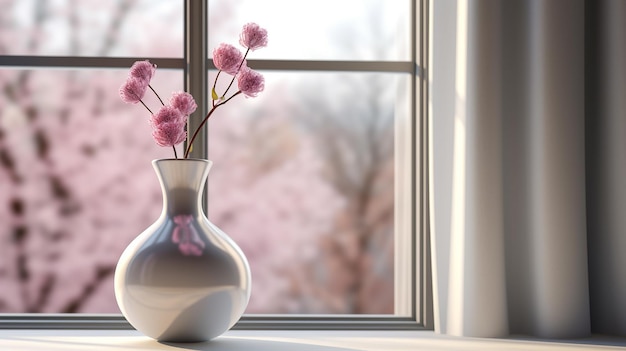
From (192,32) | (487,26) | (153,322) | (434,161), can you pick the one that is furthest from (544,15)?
(153,322)

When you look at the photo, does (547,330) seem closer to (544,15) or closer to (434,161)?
(434,161)

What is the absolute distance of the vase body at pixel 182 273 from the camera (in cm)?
121

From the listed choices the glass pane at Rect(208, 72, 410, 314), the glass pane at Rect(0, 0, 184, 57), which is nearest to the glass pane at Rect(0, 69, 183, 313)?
the glass pane at Rect(0, 0, 184, 57)

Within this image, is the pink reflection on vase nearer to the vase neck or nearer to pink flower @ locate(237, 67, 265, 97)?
the vase neck

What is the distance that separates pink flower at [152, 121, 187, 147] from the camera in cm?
126

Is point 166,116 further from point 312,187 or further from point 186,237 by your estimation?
point 312,187

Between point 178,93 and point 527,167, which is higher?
point 178,93

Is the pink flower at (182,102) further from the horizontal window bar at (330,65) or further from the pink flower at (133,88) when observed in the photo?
the horizontal window bar at (330,65)

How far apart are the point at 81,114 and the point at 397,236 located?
1389 mm

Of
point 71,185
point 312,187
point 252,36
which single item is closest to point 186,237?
point 252,36

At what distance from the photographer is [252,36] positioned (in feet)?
4.38

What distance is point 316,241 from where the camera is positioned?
235 cm

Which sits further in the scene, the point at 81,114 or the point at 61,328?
the point at 81,114

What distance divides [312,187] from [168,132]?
48.2 inches
